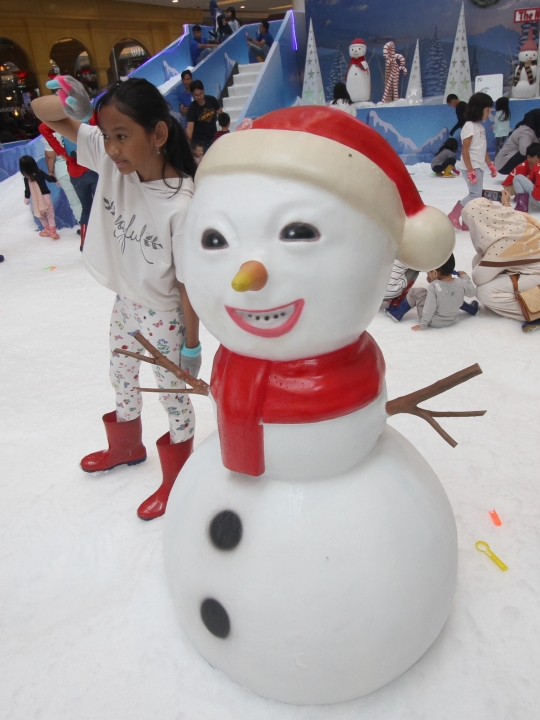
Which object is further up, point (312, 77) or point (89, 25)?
point (89, 25)

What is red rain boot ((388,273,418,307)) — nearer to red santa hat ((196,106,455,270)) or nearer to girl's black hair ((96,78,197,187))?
girl's black hair ((96,78,197,187))

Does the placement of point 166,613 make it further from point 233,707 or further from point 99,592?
point 233,707

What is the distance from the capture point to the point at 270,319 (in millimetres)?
1017

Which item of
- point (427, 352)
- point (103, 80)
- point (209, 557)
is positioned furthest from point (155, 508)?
point (103, 80)

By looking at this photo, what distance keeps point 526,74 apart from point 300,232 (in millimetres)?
8877

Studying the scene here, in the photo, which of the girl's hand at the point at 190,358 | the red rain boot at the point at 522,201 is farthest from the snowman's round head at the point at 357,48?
the girl's hand at the point at 190,358

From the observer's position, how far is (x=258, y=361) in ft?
3.62

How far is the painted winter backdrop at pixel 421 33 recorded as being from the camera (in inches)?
342

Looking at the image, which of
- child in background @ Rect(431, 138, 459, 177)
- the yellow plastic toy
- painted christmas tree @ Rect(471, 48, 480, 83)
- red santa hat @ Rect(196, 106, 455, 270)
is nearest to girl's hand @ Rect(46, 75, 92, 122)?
red santa hat @ Rect(196, 106, 455, 270)

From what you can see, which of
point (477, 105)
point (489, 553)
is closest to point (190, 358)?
point (489, 553)

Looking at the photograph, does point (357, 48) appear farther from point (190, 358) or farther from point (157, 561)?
point (157, 561)

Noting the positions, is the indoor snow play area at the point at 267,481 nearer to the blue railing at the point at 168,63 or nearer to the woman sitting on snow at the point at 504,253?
the woman sitting on snow at the point at 504,253

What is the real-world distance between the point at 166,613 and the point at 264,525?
0.59 metres

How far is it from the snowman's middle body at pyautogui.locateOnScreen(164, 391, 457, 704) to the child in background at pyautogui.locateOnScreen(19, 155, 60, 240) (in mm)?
5451
